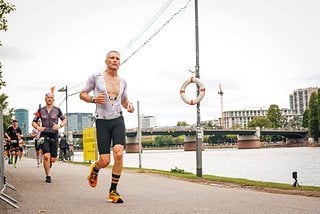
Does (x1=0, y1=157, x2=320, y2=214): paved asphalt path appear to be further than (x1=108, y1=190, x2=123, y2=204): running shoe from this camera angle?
No

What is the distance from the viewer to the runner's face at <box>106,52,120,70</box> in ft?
25.5

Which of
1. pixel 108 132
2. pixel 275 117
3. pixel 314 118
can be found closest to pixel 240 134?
pixel 314 118

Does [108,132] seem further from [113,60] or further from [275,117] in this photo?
[275,117]

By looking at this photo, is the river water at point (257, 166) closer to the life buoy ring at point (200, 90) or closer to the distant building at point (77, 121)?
the life buoy ring at point (200, 90)

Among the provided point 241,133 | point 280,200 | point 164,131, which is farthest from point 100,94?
point 241,133

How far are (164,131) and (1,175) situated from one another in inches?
3928

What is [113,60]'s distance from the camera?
778 cm

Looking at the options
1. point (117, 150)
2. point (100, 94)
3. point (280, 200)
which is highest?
point (100, 94)

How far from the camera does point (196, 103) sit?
1725cm

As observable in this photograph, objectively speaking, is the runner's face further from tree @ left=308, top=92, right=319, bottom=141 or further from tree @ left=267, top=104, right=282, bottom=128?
tree @ left=267, top=104, right=282, bottom=128

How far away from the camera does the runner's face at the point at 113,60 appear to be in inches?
306

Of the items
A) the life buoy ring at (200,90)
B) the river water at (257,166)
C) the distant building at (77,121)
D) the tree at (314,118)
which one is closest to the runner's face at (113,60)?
the life buoy ring at (200,90)

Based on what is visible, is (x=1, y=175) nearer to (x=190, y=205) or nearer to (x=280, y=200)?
(x=190, y=205)

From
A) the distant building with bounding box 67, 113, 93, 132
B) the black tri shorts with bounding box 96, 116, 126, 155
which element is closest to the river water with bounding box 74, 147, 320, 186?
the black tri shorts with bounding box 96, 116, 126, 155
